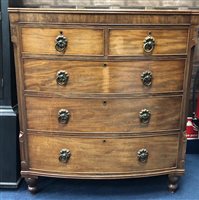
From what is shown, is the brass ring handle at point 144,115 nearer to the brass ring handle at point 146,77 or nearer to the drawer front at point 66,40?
the brass ring handle at point 146,77

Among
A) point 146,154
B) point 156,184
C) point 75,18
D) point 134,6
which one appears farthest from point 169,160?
point 134,6

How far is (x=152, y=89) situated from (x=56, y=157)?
68 cm

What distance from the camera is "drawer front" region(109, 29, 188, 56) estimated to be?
65.2 inches

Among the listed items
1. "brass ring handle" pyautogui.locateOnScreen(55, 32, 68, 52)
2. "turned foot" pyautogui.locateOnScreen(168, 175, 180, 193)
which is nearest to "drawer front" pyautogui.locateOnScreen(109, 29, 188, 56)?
"brass ring handle" pyautogui.locateOnScreen(55, 32, 68, 52)

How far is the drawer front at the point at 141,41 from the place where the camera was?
5.43ft

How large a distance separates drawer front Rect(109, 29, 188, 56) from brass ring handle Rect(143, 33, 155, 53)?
13 mm

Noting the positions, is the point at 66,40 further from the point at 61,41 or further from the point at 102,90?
the point at 102,90

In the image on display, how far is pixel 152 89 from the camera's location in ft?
5.76

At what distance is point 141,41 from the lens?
167 centimetres

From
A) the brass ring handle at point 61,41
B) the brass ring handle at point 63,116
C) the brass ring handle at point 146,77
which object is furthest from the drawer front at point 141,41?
the brass ring handle at point 63,116

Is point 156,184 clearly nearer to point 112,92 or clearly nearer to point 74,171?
point 74,171

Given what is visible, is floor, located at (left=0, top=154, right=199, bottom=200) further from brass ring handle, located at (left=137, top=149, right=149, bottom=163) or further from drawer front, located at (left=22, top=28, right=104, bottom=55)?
drawer front, located at (left=22, top=28, right=104, bottom=55)

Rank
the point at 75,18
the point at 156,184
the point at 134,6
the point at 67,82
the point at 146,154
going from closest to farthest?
the point at 75,18, the point at 67,82, the point at 146,154, the point at 156,184, the point at 134,6

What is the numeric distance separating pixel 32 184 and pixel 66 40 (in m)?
0.92
